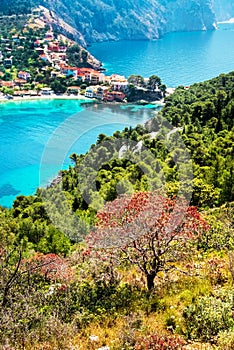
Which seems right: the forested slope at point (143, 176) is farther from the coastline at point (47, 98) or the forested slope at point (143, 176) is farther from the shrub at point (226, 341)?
the coastline at point (47, 98)

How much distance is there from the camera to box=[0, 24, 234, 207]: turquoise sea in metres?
26.5

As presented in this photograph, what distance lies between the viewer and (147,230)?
16.5ft

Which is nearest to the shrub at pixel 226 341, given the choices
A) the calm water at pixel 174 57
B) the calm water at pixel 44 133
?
the calm water at pixel 44 133

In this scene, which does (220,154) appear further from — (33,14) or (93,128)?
(33,14)

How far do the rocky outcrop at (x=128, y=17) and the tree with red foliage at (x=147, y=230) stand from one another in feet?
270

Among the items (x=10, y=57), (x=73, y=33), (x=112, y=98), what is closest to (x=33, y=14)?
(x=73, y=33)

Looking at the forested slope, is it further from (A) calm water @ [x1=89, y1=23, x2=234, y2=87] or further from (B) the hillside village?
(A) calm water @ [x1=89, y1=23, x2=234, y2=87]

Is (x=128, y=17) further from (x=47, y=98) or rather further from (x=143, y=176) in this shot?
(x=143, y=176)

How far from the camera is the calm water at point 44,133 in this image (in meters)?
Result: 25.8

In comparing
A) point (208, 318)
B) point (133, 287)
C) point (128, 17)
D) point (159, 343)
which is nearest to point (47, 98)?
point (133, 287)

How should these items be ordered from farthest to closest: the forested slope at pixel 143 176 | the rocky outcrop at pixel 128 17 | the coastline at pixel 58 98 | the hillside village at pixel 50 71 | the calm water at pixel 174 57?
1. the rocky outcrop at pixel 128 17
2. the calm water at pixel 174 57
3. the hillside village at pixel 50 71
4. the coastline at pixel 58 98
5. the forested slope at pixel 143 176

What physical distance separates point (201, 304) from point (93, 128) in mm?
31574

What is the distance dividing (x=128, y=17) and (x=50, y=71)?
50764 millimetres

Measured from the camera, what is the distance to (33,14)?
224 feet
